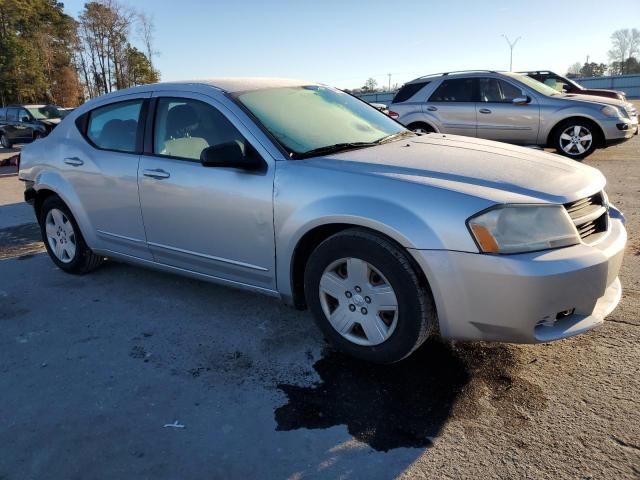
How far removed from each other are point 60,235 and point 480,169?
12.5ft

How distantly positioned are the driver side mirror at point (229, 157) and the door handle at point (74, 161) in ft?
5.57

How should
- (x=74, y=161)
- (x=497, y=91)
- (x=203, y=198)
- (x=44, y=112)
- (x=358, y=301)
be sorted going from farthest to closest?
(x=44, y=112) < (x=497, y=91) < (x=74, y=161) < (x=203, y=198) < (x=358, y=301)

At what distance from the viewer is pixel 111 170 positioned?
417 cm

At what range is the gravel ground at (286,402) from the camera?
2314 millimetres

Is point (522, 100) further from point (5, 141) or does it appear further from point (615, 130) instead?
point (5, 141)

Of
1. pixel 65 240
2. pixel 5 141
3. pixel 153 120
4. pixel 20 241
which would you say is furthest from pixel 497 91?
pixel 5 141

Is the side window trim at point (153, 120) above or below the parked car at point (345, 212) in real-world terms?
above

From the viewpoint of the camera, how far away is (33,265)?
5.28 m

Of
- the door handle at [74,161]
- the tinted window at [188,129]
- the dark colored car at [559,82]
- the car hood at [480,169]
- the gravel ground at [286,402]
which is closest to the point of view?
the gravel ground at [286,402]

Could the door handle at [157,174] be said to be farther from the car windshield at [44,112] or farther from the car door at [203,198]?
the car windshield at [44,112]

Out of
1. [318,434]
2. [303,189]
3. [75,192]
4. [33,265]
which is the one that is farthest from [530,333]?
[33,265]

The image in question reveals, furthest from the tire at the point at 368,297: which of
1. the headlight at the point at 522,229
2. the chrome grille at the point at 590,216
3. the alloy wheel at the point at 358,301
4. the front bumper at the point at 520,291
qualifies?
the chrome grille at the point at 590,216

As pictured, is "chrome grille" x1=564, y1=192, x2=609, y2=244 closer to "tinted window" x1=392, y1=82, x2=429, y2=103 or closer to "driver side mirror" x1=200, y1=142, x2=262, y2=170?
"driver side mirror" x1=200, y1=142, x2=262, y2=170

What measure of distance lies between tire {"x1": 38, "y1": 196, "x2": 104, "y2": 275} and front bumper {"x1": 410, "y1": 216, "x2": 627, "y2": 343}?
131 inches
